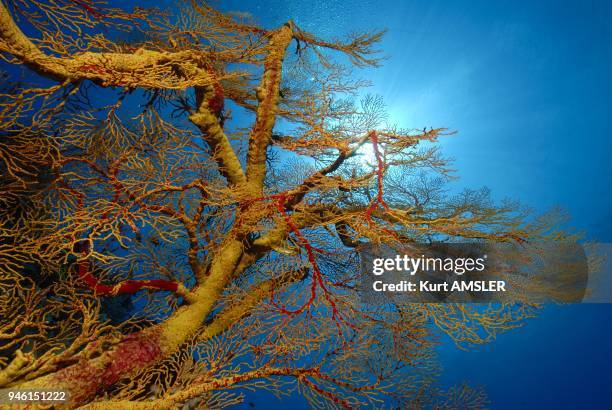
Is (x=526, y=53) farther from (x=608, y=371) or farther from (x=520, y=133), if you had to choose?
(x=608, y=371)

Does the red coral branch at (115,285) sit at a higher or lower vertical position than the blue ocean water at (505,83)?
lower

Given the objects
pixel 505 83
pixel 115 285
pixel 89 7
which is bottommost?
pixel 115 285

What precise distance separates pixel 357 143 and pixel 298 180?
6.79ft

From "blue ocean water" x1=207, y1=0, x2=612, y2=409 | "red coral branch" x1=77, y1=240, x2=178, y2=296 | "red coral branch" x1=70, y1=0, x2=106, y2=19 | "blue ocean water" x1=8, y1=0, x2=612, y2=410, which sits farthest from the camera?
"blue ocean water" x1=207, y1=0, x2=612, y2=409

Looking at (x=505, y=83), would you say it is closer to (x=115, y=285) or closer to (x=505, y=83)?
(x=505, y=83)

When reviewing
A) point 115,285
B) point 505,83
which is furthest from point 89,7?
point 505,83

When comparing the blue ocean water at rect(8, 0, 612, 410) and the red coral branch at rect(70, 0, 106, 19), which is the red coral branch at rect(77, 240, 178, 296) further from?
the blue ocean water at rect(8, 0, 612, 410)

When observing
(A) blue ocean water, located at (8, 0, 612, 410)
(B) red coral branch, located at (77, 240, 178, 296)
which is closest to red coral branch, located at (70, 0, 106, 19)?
(B) red coral branch, located at (77, 240, 178, 296)

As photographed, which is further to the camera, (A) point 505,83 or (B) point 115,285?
(A) point 505,83

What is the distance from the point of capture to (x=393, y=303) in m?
3.99

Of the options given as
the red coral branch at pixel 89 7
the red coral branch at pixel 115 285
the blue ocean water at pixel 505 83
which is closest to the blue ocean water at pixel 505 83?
the blue ocean water at pixel 505 83

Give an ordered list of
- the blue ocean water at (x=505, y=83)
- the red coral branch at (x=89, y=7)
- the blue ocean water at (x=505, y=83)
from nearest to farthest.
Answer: the red coral branch at (x=89, y=7)
the blue ocean water at (x=505, y=83)
the blue ocean water at (x=505, y=83)

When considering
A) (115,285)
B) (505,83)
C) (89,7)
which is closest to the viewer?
(89,7)

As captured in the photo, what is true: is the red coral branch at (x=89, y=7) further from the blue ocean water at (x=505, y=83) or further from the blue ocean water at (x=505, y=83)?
the blue ocean water at (x=505, y=83)
